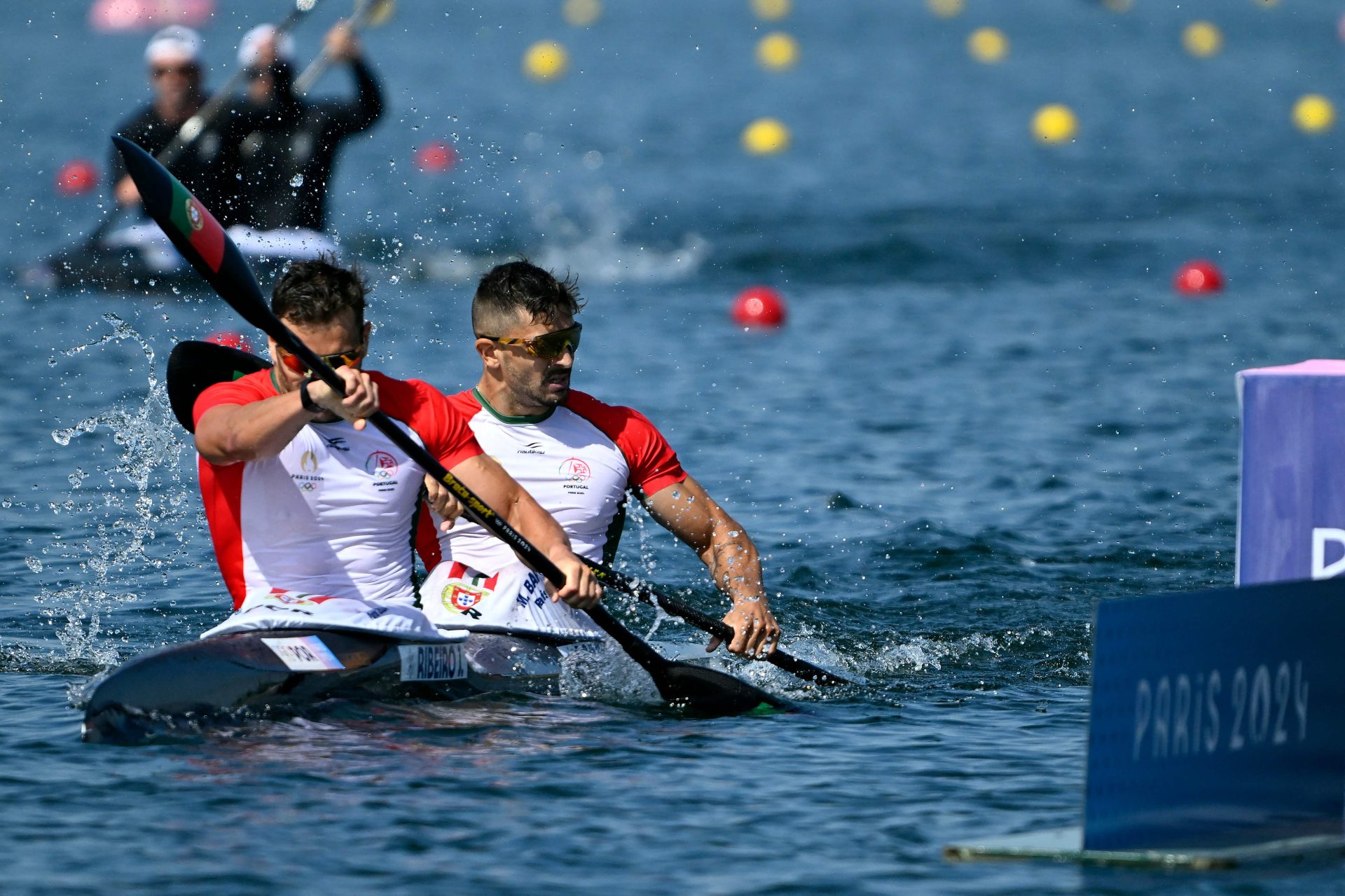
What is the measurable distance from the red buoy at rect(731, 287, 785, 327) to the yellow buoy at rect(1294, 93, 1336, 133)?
15.3m

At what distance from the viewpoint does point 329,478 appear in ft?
18.4

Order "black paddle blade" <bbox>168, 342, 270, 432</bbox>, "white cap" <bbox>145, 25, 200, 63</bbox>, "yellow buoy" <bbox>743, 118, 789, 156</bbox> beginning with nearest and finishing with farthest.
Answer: "black paddle blade" <bbox>168, 342, 270, 432</bbox> → "white cap" <bbox>145, 25, 200, 63</bbox> → "yellow buoy" <bbox>743, 118, 789, 156</bbox>

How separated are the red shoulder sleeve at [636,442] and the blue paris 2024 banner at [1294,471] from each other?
2.04 metres

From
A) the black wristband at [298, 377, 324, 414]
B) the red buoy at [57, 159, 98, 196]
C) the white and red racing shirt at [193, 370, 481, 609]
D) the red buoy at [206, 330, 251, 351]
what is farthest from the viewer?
the red buoy at [57, 159, 98, 196]

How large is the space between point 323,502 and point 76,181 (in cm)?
1763

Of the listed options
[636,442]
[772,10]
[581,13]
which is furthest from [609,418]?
[772,10]

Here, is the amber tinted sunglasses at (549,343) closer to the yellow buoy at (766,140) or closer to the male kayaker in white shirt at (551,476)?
the male kayaker in white shirt at (551,476)

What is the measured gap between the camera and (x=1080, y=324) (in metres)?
15.4

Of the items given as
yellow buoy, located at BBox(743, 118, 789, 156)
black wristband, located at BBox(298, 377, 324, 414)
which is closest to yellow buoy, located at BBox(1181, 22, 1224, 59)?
yellow buoy, located at BBox(743, 118, 789, 156)

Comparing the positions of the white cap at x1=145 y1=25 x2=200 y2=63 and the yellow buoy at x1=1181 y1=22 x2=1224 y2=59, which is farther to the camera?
the yellow buoy at x1=1181 y1=22 x2=1224 y2=59

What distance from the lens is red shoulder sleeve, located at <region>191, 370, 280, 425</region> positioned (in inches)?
216

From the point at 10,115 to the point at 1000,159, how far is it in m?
15.6

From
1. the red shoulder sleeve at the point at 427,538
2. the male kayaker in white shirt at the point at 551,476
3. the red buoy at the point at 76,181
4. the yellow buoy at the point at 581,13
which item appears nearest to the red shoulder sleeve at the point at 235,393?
the male kayaker in white shirt at the point at 551,476

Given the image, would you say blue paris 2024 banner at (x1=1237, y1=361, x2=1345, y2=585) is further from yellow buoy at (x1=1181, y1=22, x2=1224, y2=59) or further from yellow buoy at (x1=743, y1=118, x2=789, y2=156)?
yellow buoy at (x1=1181, y1=22, x2=1224, y2=59)
